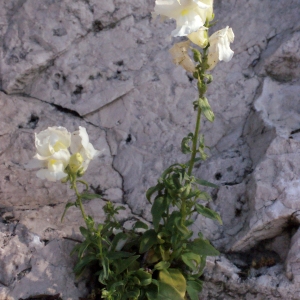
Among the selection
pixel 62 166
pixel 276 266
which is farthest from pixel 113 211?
pixel 276 266

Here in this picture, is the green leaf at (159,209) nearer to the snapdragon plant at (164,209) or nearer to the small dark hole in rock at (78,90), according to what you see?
the snapdragon plant at (164,209)

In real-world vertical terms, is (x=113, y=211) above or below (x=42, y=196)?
above

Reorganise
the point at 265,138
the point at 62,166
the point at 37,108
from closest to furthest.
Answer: the point at 62,166, the point at 265,138, the point at 37,108

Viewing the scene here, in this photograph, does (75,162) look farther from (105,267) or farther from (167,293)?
(167,293)

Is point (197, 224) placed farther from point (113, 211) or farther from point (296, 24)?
point (296, 24)

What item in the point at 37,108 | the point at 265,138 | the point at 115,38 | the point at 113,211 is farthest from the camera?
the point at 115,38

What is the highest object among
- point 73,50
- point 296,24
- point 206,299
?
point 296,24
